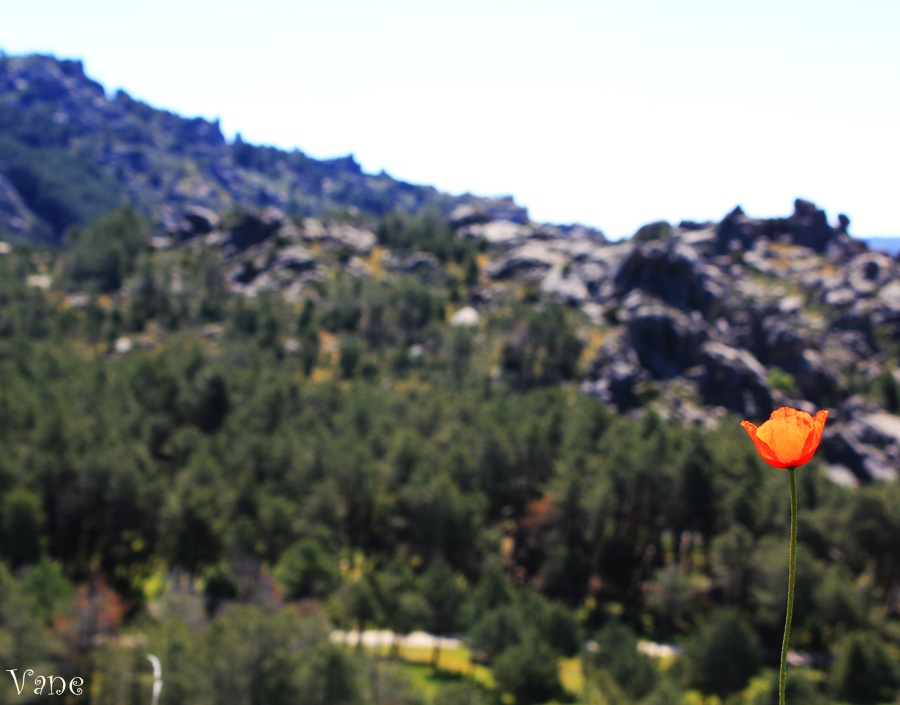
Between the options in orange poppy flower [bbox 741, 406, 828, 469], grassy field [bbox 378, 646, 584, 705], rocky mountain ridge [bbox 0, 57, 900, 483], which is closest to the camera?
orange poppy flower [bbox 741, 406, 828, 469]

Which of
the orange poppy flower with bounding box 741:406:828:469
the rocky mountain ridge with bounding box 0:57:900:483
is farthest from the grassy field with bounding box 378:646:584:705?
the rocky mountain ridge with bounding box 0:57:900:483

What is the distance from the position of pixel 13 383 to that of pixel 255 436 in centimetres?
2409

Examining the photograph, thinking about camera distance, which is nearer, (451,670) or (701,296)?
(451,670)

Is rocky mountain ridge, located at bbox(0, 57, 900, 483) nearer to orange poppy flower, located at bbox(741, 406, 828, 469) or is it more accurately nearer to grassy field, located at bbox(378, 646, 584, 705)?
grassy field, located at bbox(378, 646, 584, 705)

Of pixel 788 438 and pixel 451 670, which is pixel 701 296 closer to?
pixel 451 670

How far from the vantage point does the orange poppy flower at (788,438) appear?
9.66 ft

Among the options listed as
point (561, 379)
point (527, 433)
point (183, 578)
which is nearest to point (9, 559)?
point (183, 578)

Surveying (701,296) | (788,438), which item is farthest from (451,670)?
(701,296)

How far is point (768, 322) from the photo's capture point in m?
116

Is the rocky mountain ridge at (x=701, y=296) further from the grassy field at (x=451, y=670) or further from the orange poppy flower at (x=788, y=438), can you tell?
the orange poppy flower at (x=788, y=438)

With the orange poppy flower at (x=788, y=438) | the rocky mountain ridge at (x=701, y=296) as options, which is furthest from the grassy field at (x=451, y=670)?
the rocky mountain ridge at (x=701, y=296)

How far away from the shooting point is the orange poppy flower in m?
2.95

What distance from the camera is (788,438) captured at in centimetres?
298

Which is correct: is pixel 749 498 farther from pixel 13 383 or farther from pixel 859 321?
pixel 859 321
